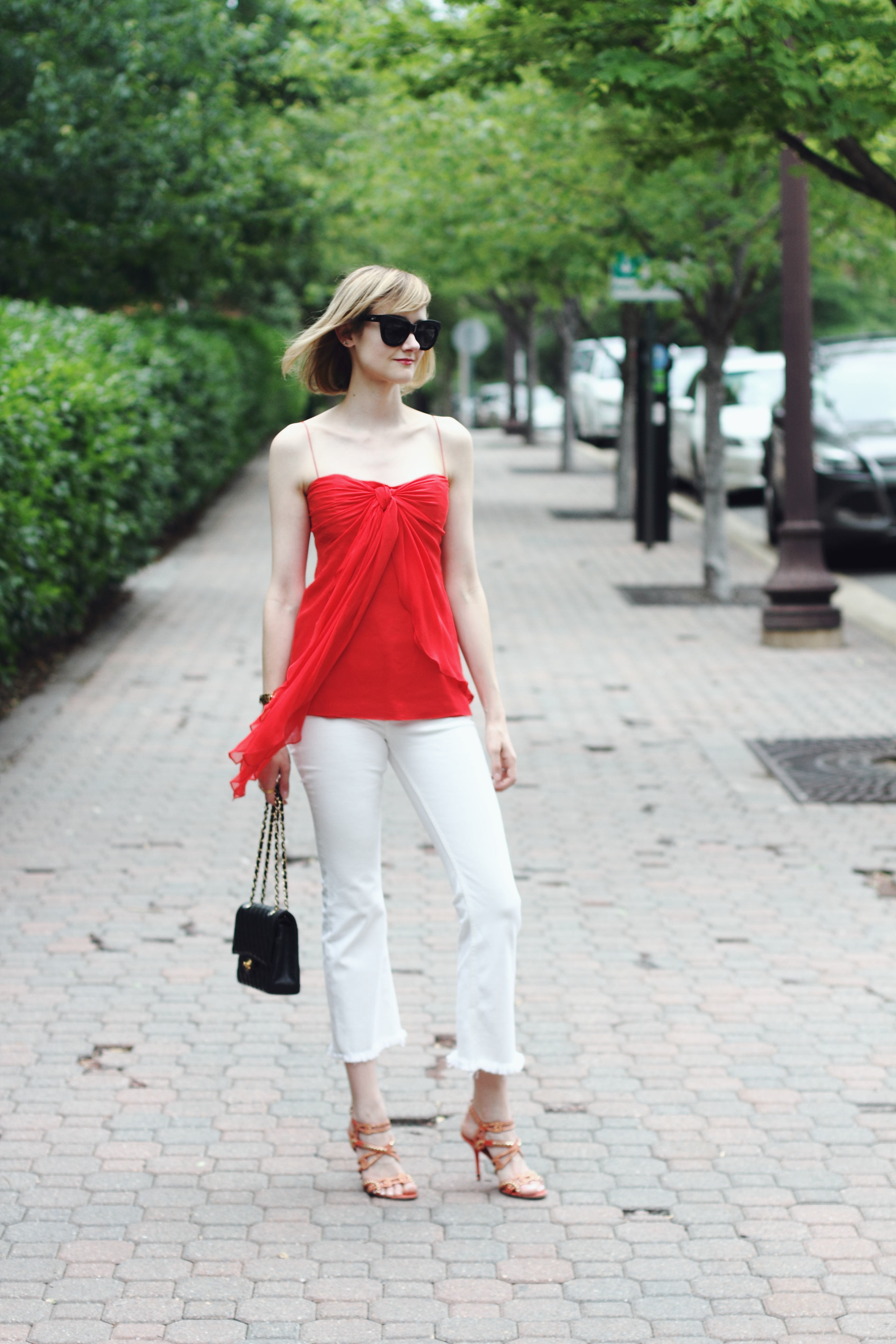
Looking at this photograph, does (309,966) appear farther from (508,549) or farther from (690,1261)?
(508,549)

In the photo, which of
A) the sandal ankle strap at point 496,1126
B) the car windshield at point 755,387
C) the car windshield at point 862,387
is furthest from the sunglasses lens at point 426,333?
the car windshield at point 755,387

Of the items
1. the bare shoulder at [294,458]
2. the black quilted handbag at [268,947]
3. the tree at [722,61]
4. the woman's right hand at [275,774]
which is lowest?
the black quilted handbag at [268,947]

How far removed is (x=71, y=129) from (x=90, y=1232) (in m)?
13.6

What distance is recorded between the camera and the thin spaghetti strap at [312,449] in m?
3.78

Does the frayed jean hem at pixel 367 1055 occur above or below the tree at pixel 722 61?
below

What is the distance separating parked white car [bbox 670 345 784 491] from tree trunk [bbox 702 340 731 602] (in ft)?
14.7

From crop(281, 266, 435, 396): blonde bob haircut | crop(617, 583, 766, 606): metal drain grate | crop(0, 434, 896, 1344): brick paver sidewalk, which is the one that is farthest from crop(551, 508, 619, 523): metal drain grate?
crop(281, 266, 435, 396): blonde bob haircut

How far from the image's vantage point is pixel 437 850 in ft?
12.5

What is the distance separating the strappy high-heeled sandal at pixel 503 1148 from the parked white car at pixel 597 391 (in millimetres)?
24040

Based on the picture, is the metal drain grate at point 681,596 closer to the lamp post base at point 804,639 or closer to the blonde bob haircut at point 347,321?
the lamp post base at point 804,639

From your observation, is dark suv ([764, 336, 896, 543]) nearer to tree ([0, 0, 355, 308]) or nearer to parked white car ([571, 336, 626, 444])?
tree ([0, 0, 355, 308])

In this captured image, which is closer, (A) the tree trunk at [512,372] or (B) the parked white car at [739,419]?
(B) the parked white car at [739,419]

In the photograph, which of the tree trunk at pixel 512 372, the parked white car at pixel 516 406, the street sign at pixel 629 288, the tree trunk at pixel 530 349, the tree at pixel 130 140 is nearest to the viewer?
the street sign at pixel 629 288

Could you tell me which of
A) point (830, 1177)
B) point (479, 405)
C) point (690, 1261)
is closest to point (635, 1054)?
point (830, 1177)
